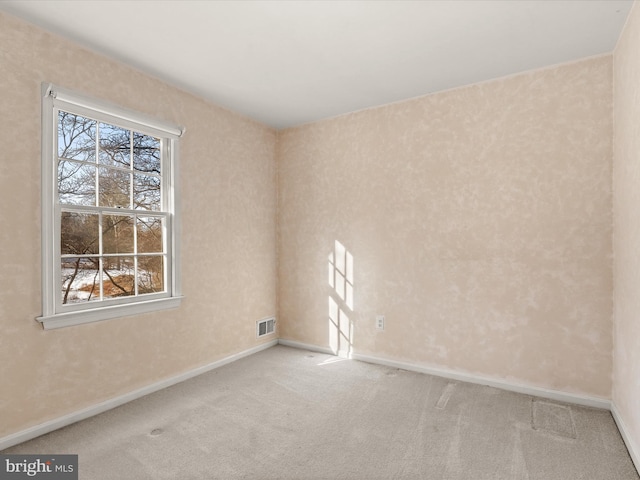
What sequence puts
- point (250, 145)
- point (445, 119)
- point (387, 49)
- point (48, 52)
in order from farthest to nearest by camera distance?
point (250, 145)
point (445, 119)
point (387, 49)
point (48, 52)

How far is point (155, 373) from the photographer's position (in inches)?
115

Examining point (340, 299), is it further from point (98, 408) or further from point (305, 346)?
point (98, 408)

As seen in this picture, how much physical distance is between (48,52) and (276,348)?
3.26 meters

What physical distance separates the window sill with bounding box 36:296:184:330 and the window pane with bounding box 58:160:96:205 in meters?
0.76

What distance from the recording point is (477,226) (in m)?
3.02

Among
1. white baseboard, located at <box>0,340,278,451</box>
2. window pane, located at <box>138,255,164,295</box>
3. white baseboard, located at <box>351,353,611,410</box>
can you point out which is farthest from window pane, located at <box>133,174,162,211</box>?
white baseboard, located at <box>351,353,611,410</box>

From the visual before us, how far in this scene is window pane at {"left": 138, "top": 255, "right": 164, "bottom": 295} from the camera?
114 inches

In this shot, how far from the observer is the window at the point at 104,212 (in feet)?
7.64

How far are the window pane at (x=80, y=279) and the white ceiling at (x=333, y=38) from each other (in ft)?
4.93

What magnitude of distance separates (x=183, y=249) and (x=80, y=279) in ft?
2.72

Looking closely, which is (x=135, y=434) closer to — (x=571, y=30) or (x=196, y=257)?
(x=196, y=257)

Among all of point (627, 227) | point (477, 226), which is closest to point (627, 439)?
point (627, 227)

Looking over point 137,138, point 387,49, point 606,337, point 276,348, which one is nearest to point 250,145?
point 137,138

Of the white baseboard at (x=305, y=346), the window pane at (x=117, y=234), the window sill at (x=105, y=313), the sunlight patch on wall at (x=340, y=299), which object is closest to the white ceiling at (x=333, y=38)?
the window pane at (x=117, y=234)
